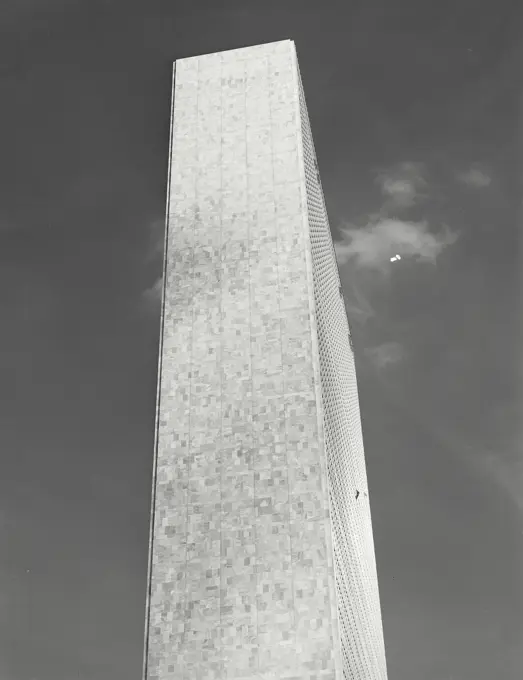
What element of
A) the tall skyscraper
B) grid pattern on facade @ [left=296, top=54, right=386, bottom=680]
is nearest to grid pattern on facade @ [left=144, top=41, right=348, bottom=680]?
the tall skyscraper

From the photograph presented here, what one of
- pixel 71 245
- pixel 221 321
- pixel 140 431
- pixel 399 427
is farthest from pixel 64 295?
pixel 221 321

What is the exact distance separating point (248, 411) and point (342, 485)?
585 cm

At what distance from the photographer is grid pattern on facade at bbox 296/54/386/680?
19.3 m

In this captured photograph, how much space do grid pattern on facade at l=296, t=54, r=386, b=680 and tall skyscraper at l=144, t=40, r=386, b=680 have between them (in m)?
0.20

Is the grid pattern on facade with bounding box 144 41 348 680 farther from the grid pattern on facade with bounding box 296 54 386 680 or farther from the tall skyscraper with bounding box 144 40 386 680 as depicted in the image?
the grid pattern on facade with bounding box 296 54 386 680

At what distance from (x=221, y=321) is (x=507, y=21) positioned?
22.7 meters

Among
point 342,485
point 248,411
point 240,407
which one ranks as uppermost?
point 240,407

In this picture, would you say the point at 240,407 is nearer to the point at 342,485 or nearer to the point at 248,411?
the point at 248,411

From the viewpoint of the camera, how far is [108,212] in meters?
43.6

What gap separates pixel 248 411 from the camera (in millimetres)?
18766

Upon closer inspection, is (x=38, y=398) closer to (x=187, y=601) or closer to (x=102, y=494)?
(x=102, y=494)

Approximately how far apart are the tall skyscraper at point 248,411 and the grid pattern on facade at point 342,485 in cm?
20

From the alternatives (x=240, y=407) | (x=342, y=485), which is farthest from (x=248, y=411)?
(x=342, y=485)

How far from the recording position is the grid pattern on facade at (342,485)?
63.3 ft
